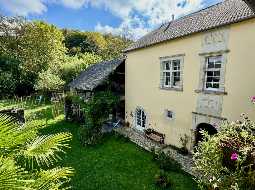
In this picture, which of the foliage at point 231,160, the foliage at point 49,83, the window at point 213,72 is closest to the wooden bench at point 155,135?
the window at point 213,72

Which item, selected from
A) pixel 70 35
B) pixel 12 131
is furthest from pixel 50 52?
pixel 12 131

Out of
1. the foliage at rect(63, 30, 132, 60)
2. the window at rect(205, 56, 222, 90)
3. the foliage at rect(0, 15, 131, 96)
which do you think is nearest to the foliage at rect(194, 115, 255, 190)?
the window at rect(205, 56, 222, 90)

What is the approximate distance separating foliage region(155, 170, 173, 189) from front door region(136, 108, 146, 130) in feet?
24.3

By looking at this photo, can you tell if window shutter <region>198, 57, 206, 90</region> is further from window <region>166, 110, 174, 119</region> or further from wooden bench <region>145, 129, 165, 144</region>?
wooden bench <region>145, 129, 165, 144</region>

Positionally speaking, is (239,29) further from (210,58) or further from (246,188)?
(246,188)

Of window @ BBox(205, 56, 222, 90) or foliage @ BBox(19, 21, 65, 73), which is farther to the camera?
foliage @ BBox(19, 21, 65, 73)

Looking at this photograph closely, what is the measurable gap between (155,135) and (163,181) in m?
5.84

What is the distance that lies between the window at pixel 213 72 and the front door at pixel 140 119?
22.1ft

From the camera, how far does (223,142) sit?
683 cm

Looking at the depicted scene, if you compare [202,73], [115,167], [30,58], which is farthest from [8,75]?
[202,73]

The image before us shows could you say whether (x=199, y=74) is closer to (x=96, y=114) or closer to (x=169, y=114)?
(x=169, y=114)

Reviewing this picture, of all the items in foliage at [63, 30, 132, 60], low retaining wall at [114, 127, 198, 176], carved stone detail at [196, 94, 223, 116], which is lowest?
low retaining wall at [114, 127, 198, 176]

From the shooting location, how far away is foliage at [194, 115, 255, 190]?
5.91m

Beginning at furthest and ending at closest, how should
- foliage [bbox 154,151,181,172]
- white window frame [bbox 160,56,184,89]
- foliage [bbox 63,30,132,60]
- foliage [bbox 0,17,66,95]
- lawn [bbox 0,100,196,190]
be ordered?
foliage [bbox 63,30,132,60] → foliage [bbox 0,17,66,95] → white window frame [bbox 160,56,184,89] → foliage [bbox 154,151,181,172] → lawn [bbox 0,100,196,190]
